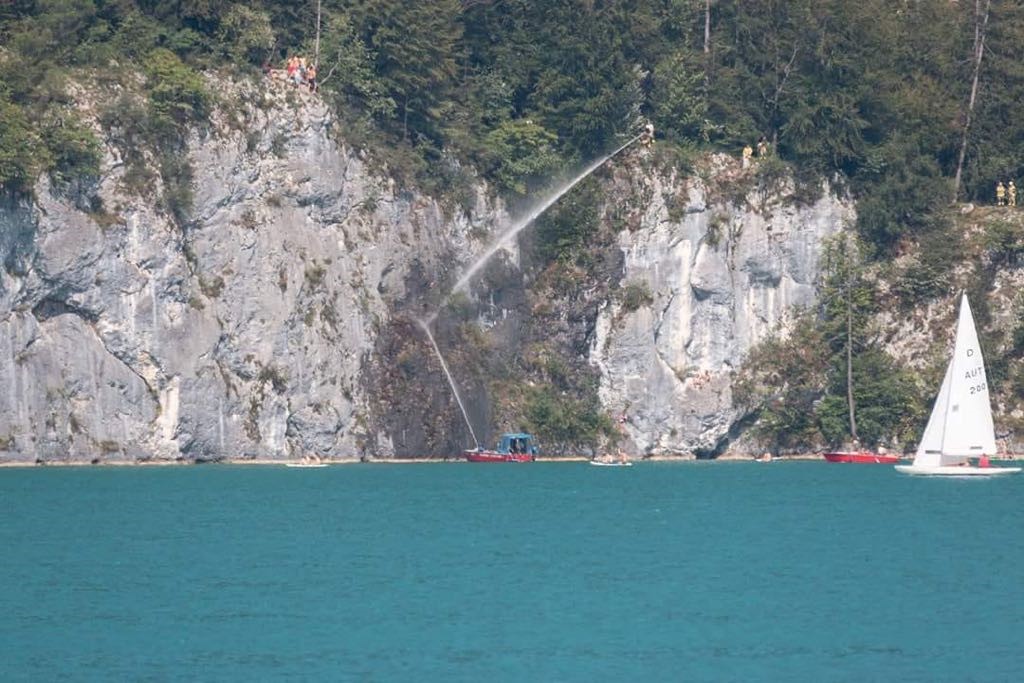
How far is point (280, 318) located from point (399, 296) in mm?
6984

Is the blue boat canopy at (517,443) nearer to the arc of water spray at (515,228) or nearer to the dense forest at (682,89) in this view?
the arc of water spray at (515,228)

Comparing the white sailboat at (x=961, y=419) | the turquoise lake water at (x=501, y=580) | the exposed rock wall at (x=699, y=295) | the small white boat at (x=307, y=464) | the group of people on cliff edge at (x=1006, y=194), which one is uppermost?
the group of people on cliff edge at (x=1006, y=194)

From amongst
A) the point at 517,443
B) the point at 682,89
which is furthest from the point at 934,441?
the point at 682,89

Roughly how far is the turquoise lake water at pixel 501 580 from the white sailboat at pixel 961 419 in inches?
170

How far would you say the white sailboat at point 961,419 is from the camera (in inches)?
3551

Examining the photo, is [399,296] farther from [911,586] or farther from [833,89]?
[911,586]

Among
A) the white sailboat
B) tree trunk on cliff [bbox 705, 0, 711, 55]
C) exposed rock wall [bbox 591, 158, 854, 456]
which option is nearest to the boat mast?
exposed rock wall [bbox 591, 158, 854, 456]

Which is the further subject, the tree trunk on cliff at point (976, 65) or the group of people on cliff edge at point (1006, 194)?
the tree trunk on cliff at point (976, 65)

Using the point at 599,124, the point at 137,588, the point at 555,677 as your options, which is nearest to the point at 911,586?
the point at 555,677

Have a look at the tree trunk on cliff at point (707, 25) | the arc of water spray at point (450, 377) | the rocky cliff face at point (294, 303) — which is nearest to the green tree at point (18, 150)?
the rocky cliff face at point (294, 303)

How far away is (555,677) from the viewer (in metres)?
43.3

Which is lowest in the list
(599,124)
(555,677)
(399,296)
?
(555,677)

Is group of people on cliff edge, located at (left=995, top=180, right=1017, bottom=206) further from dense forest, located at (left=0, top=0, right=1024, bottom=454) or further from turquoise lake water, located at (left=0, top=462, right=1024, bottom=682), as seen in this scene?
turquoise lake water, located at (left=0, top=462, right=1024, bottom=682)

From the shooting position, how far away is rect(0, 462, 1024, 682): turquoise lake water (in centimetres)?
4509
